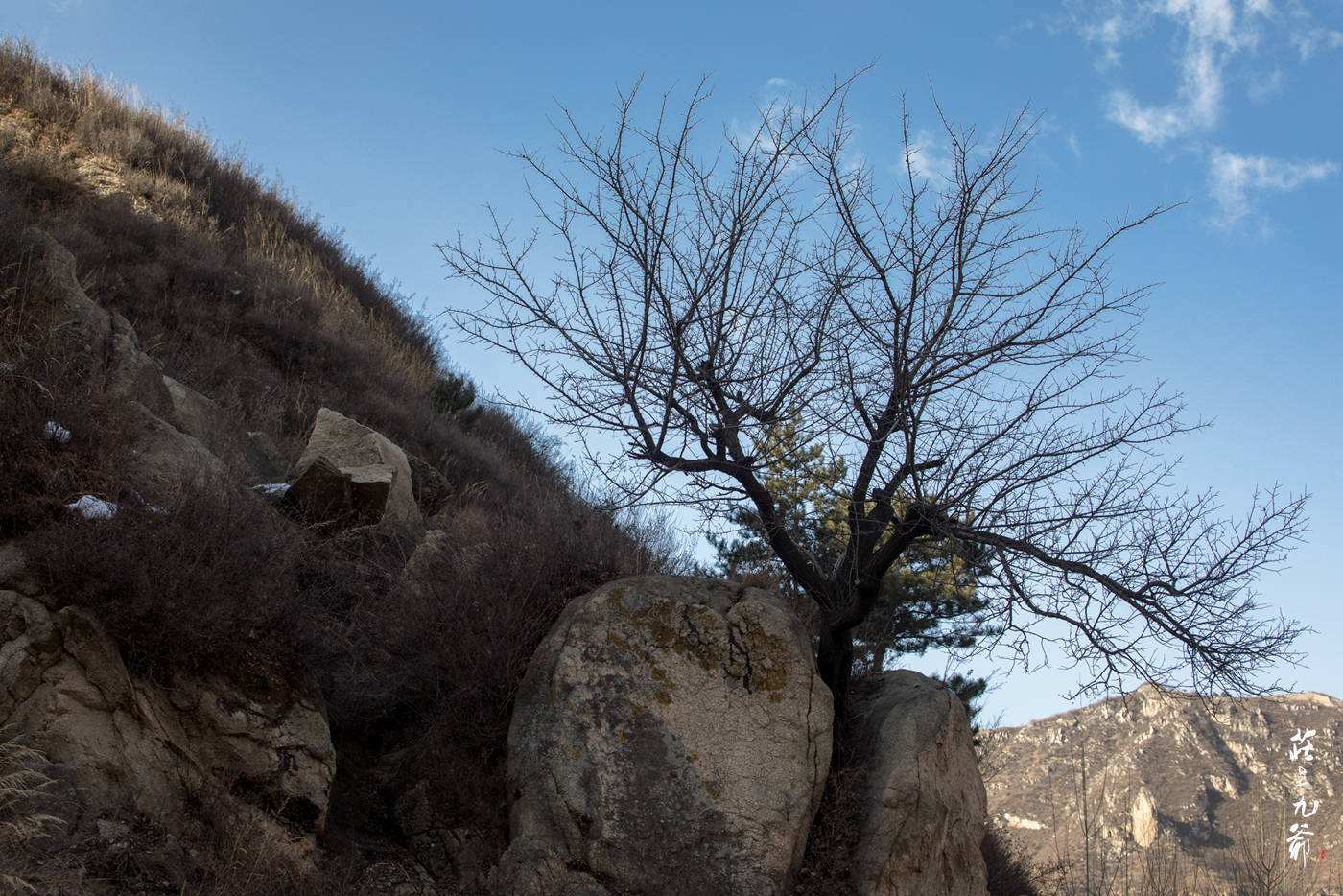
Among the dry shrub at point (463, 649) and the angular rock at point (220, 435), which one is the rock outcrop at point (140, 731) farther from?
the angular rock at point (220, 435)

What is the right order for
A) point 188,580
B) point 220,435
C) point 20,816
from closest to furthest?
point 20,816
point 188,580
point 220,435

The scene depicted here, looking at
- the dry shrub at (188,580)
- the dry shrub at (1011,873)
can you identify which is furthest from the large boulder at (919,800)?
the dry shrub at (188,580)

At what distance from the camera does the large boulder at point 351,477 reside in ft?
25.2

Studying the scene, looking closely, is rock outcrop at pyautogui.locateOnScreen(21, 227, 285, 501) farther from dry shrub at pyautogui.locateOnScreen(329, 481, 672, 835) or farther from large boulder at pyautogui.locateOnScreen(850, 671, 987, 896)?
large boulder at pyautogui.locateOnScreen(850, 671, 987, 896)

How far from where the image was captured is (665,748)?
577cm

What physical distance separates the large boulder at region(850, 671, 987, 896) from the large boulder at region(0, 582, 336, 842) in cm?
349

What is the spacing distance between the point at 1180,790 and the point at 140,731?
15.0 m

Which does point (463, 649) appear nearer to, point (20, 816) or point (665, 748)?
point (665, 748)

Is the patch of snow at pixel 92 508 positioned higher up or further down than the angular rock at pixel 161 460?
further down

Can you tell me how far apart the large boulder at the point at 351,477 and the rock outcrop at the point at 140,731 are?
8.28 feet

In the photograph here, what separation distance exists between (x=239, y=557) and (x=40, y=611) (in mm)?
1010

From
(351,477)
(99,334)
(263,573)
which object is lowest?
(263,573)

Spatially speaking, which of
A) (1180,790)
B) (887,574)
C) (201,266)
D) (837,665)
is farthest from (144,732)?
(1180,790)

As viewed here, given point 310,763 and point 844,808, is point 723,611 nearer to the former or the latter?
point 844,808
